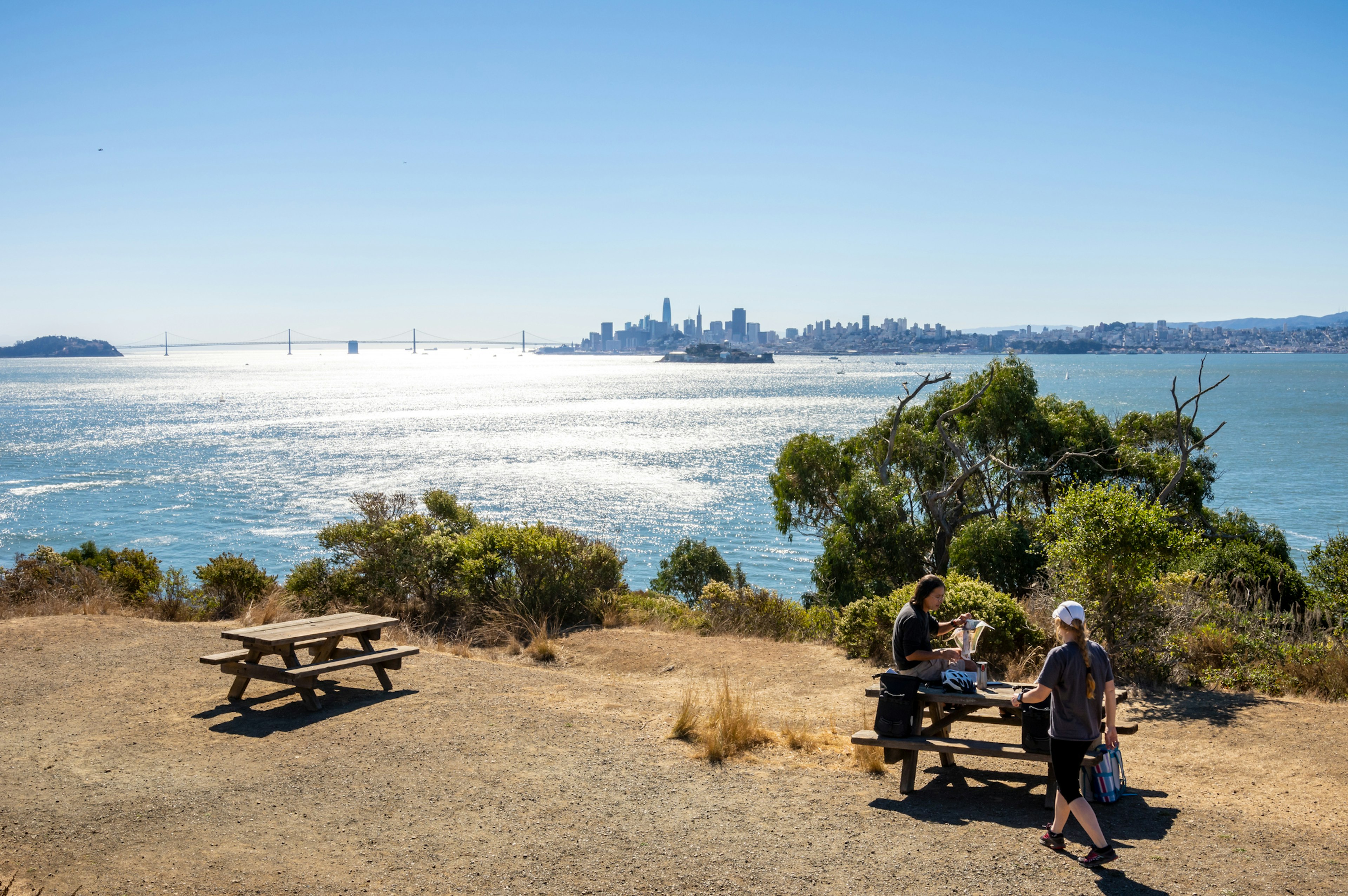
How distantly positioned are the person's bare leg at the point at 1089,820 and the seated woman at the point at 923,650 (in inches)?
53.9

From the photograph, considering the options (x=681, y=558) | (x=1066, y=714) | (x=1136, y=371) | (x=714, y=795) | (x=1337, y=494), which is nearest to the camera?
(x=1066, y=714)

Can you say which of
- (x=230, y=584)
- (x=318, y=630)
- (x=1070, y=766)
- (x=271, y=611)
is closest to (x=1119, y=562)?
(x=1070, y=766)

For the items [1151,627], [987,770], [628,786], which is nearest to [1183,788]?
[987,770]

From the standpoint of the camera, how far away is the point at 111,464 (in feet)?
213

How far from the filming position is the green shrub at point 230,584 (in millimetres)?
13898

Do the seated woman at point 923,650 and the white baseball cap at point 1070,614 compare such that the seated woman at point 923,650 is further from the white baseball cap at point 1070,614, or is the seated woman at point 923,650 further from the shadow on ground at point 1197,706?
the shadow on ground at point 1197,706

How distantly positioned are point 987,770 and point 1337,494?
5369 cm

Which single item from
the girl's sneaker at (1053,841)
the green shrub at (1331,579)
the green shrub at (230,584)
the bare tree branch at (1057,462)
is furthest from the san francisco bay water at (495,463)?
the girl's sneaker at (1053,841)

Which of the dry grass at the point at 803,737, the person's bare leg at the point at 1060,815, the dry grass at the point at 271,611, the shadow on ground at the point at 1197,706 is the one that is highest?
the person's bare leg at the point at 1060,815

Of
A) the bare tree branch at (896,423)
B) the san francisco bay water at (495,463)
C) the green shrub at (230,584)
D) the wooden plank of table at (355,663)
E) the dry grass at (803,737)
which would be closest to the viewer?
the dry grass at (803,737)

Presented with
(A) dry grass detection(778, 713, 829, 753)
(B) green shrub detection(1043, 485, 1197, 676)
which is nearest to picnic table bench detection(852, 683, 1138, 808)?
(A) dry grass detection(778, 713, 829, 753)

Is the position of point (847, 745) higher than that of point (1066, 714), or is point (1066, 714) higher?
point (1066, 714)

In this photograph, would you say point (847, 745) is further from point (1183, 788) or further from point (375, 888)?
point (375, 888)

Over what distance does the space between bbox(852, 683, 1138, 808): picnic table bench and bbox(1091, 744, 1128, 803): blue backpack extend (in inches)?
3.3
